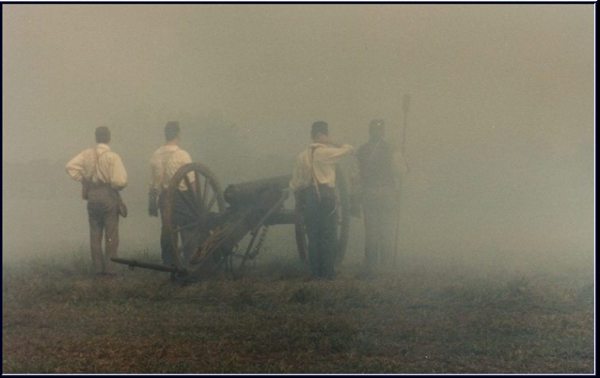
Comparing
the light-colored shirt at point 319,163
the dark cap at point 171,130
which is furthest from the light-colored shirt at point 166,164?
the light-colored shirt at point 319,163

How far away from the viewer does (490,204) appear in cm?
1614

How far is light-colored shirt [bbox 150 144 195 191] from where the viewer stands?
7.41 meters

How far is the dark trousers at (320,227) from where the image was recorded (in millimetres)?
7328

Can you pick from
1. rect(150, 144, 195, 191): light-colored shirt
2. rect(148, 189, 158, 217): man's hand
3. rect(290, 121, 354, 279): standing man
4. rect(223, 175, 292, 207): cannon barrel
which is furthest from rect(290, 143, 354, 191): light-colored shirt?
rect(148, 189, 158, 217): man's hand

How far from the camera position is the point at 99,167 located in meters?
7.35

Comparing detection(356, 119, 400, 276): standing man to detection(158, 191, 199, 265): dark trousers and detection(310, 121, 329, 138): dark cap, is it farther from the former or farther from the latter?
detection(158, 191, 199, 265): dark trousers

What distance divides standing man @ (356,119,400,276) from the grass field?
3.36 ft

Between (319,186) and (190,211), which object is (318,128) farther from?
(190,211)

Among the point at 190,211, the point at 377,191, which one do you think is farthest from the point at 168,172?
the point at 377,191

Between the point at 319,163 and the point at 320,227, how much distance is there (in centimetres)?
66


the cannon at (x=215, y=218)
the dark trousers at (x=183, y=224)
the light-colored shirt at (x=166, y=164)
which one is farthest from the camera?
the light-colored shirt at (x=166, y=164)

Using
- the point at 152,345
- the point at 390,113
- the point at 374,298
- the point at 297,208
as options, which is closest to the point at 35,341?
the point at 152,345

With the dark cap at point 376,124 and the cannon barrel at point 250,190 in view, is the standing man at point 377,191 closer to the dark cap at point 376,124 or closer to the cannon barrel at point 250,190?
the dark cap at point 376,124

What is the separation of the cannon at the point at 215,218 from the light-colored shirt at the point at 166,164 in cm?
16
